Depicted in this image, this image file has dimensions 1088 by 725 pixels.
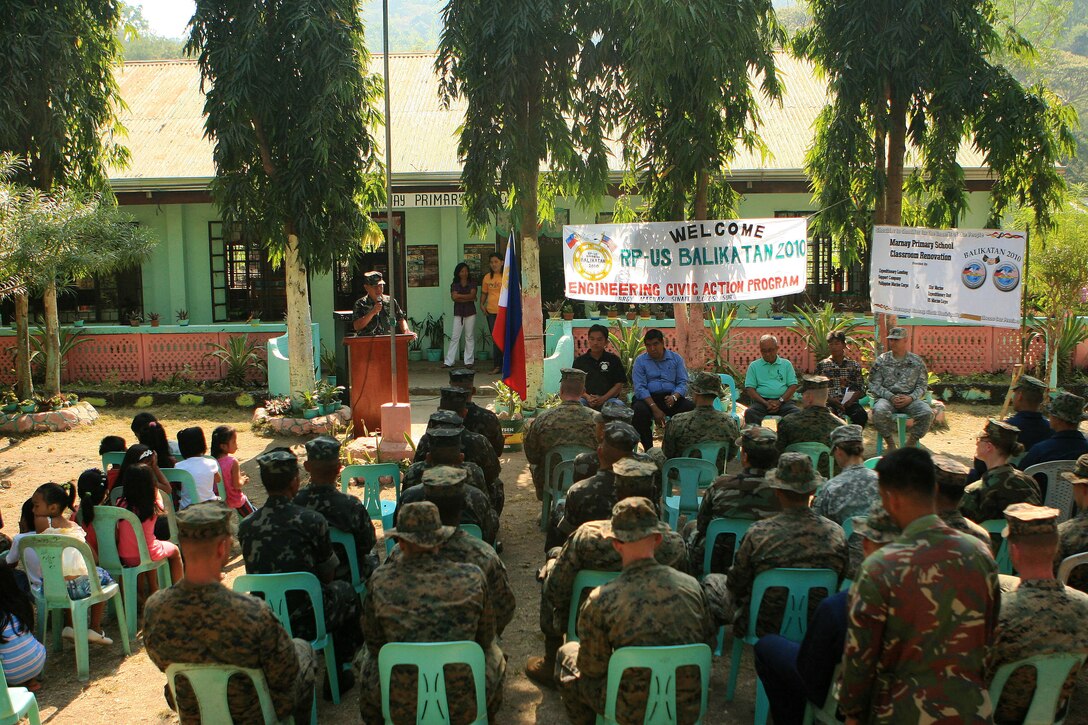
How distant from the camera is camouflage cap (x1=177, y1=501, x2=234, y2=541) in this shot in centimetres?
385

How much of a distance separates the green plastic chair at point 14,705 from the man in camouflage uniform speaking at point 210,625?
70cm

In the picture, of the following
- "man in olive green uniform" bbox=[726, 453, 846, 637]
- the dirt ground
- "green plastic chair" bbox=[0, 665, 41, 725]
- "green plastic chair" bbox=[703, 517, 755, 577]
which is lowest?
the dirt ground

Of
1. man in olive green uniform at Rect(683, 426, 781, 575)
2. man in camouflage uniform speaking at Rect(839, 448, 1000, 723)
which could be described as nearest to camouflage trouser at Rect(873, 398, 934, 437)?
man in olive green uniform at Rect(683, 426, 781, 575)

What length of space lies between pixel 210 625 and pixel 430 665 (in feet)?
2.81

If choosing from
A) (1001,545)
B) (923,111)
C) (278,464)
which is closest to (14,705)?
(278,464)

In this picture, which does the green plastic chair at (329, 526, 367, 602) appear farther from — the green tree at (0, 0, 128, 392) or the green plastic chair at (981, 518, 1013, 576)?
the green tree at (0, 0, 128, 392)

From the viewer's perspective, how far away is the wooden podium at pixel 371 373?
1064 cm

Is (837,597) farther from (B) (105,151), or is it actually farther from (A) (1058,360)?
(B) (105,151)

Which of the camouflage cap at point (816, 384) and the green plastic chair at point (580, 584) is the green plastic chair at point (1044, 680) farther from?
the camouflage cap at point (816, 384)

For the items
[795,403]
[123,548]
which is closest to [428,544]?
[123,548]

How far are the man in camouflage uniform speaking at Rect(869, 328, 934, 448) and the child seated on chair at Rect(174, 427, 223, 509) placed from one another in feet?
20.4

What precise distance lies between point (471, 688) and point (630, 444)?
2.10m

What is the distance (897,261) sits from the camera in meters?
11.2

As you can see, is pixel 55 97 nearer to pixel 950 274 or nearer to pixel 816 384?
pixel 816 384
